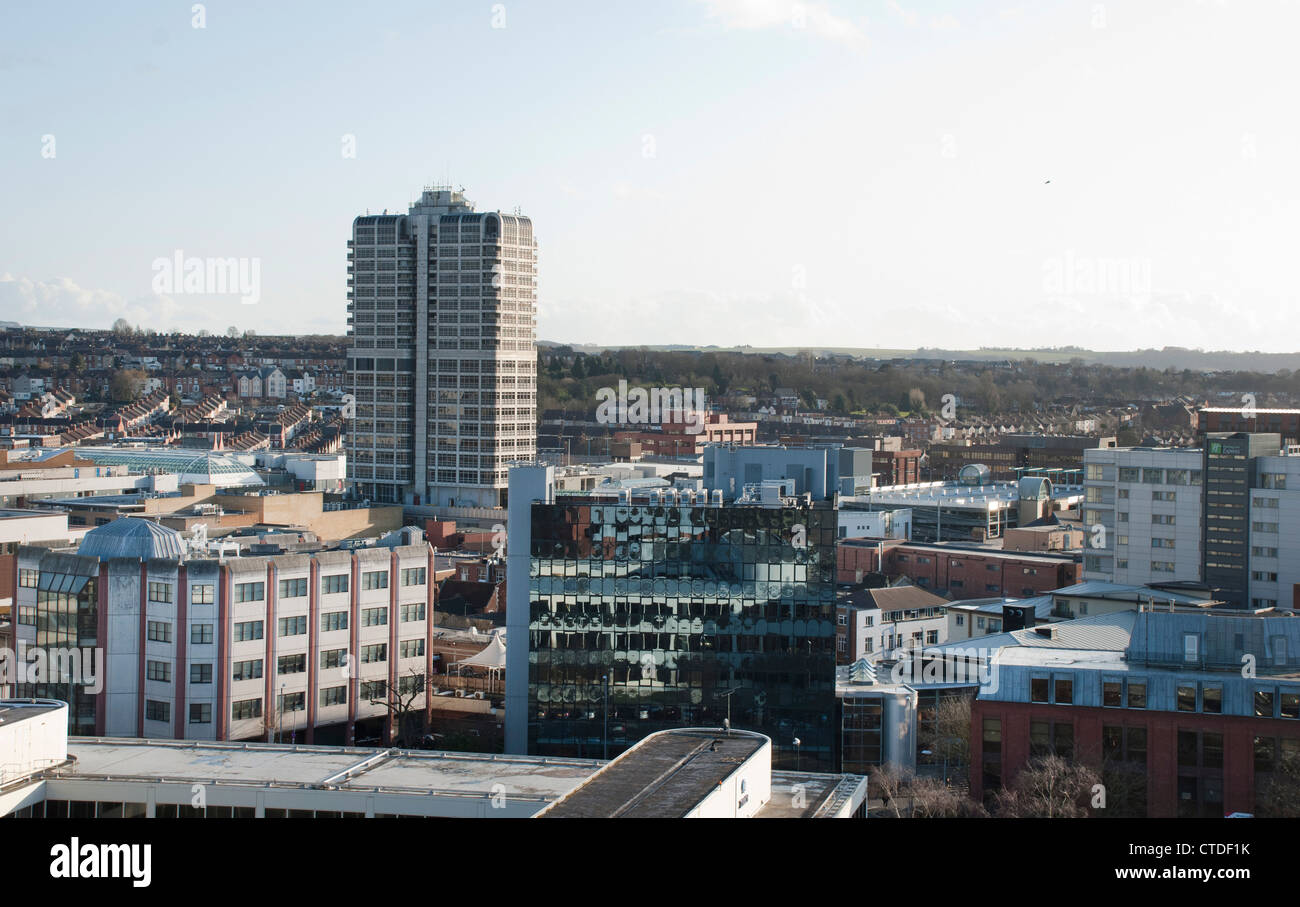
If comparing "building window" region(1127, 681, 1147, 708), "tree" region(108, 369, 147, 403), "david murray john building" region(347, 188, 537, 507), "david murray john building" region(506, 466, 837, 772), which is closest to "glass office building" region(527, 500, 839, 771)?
"david murray john building" region(506, 466, 837, 772)

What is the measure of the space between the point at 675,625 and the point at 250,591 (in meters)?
8.57

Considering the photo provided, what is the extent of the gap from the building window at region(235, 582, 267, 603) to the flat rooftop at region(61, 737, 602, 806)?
20.9 ft

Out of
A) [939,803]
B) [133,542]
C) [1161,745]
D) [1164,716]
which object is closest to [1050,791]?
[939,803]

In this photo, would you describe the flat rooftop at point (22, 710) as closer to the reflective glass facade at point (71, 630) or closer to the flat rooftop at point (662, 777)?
the flat rooftop at point (662, 777)

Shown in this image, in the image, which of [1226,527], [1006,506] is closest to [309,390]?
[1006,506]

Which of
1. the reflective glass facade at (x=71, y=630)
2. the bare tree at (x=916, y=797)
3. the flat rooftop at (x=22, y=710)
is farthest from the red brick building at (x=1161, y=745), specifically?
the reflective glass facade at (x=71, y=630)

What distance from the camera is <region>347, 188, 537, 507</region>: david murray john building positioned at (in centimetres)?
7744

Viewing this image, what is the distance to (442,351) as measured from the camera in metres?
78.2

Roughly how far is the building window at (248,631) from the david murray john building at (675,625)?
5.48 meters

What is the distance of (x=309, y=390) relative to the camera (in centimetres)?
17175

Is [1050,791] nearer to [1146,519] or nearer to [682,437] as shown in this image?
[1146,519]

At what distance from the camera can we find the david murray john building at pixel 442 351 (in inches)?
3049

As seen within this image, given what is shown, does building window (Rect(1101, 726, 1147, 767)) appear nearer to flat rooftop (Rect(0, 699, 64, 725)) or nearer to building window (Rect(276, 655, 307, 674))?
building window (Rect(276, 655, 307, 674))
